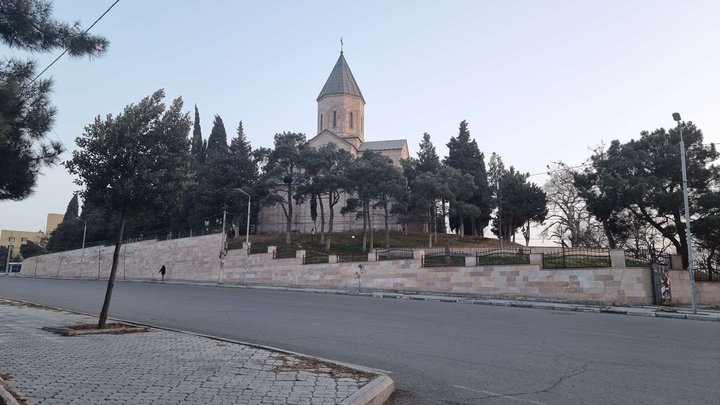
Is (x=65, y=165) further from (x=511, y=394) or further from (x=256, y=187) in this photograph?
(x=256, y=187)

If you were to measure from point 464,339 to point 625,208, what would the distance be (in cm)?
2471

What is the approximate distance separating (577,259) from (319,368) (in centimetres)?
1943

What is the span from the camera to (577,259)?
895 inches

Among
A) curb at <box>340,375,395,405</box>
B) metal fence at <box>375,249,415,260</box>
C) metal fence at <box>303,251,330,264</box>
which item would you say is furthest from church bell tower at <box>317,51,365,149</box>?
curb at <box>340,375,395,405</box>

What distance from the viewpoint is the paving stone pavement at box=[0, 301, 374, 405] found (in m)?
4.94

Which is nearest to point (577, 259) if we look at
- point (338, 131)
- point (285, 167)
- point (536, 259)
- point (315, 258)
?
point (536, 259)

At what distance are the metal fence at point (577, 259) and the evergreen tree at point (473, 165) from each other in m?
27.2

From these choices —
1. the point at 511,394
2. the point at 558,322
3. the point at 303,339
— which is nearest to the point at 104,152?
the point at 303,339

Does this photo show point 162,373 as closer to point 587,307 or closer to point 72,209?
point 587,307

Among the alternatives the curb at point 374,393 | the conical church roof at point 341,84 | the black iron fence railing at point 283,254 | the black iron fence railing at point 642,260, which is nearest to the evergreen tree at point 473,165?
the conical church roof at point 341,84

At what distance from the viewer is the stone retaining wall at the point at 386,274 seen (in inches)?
838

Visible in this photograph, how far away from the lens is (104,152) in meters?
11.2

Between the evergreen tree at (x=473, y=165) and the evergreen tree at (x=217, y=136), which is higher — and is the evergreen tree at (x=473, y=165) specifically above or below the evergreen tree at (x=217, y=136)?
below

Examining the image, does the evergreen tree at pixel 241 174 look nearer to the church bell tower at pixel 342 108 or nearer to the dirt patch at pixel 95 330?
the church bell tower at pixel 342 108
